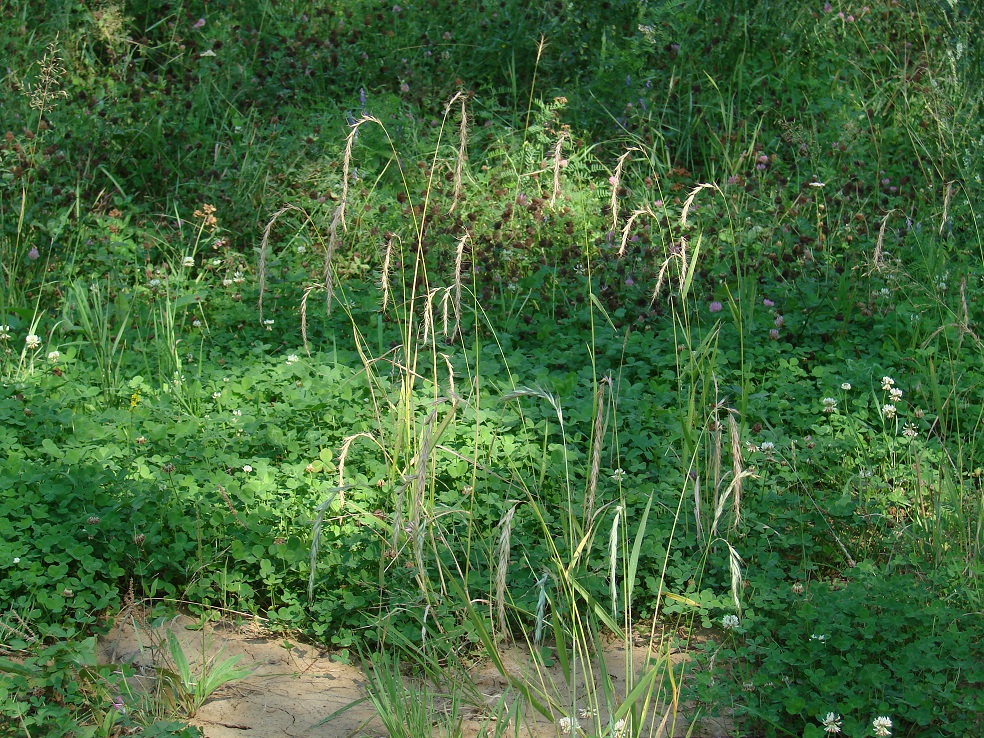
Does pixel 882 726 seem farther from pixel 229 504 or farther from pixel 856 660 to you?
pixel 229 504

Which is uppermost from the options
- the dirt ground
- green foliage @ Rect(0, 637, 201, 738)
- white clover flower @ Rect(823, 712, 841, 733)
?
white clover flower @ Rect(823, 712, 841, 733)

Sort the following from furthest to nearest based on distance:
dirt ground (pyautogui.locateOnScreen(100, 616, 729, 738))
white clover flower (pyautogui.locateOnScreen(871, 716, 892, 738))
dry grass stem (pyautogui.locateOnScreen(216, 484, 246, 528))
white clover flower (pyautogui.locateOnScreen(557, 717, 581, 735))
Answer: dry grass stem (pyautogui.locateOnScreen(216, 484, 246, 528)), dirt ground (pyautogui.locateOnScreen(100, 616, 729, 738)), white clover flower (pyautogui.locateOnScreen(871, 716, 892, 738)), white clover flower (pyautogui.locateOnScreen(557, 717, 581, 735))

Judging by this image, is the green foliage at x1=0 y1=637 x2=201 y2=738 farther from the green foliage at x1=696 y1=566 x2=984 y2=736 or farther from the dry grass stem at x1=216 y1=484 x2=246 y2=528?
the green foliage at x1=696 y1=566 x2=984 y2=736

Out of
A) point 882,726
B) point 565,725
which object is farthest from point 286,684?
point 882,726

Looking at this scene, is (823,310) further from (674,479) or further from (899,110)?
(899,110)

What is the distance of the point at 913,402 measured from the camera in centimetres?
418

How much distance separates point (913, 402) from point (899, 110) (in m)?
2.96

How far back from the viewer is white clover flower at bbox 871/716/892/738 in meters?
2.64

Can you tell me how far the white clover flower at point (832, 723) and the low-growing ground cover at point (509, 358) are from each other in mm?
32

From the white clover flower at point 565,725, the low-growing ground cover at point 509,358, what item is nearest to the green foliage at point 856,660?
the low-growing ground cover at point 509,358

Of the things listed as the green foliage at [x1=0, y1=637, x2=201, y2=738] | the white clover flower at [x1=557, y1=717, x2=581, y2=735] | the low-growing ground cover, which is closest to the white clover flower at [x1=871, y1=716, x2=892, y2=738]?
the low-growing ground cover

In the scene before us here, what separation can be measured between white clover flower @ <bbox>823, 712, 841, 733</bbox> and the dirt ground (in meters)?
0.28

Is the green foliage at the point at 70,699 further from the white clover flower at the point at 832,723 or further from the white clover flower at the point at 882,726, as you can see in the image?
the white clover flower at the point at 882,726

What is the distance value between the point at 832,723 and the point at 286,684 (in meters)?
1.56
